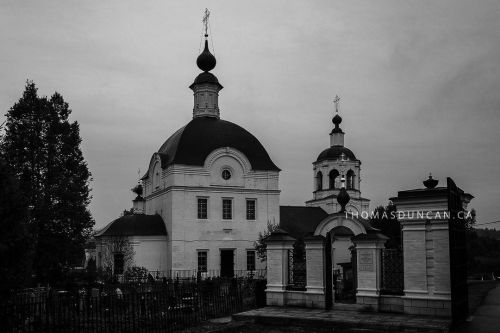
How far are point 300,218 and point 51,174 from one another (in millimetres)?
20682

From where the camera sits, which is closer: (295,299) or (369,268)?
(369,268)

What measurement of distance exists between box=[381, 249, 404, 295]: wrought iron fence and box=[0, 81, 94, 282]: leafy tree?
13.1 metres

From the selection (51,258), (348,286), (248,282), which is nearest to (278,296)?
(348,286)

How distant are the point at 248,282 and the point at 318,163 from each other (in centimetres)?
2330

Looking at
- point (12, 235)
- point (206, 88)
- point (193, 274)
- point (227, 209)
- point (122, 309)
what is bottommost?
point (193, 274)

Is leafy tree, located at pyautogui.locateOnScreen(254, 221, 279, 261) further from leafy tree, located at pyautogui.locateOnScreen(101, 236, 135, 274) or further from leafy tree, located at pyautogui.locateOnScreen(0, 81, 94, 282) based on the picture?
leafy tree, located at pyautogui.locateOnScreen(0, 81, 94, 282)

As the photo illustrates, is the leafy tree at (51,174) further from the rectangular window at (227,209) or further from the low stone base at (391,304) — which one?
the low stone base at (391,304)

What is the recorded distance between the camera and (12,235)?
8.59 meters

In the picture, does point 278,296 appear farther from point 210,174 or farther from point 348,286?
point 210,174

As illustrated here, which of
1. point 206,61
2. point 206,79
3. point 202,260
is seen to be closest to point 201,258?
point 202,260

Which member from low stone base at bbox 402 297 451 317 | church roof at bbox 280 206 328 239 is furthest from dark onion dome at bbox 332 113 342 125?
low stone base at bbox 402 297 451 317

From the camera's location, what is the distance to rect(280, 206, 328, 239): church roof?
121ft

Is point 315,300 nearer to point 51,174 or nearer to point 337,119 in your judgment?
point 51,174

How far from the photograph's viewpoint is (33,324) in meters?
10.7
